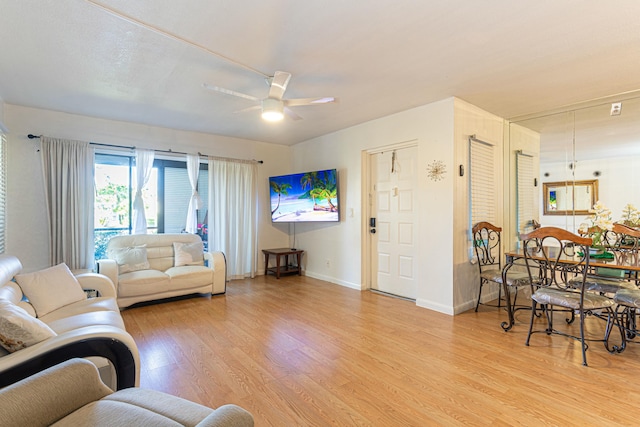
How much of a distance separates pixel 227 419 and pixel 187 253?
3938 mm

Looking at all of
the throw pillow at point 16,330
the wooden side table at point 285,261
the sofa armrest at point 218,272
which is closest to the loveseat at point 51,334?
the throw pillow at point 16,330

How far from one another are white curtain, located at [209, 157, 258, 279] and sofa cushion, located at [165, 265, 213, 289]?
0.90 metres

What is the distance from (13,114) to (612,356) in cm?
695

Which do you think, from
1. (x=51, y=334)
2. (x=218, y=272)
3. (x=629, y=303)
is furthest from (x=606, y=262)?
(x=218, y=272)

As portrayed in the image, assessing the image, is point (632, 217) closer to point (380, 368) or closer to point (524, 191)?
point (524, 191)

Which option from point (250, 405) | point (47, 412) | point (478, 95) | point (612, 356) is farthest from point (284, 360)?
point (478, 95)

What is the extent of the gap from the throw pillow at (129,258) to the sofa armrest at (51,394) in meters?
3.08

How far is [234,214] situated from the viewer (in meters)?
5.45

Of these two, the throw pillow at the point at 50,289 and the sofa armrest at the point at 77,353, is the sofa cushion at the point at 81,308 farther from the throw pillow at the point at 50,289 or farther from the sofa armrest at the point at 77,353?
the sofa armrest at the point at 77,353

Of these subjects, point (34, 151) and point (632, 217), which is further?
point (34, 151)

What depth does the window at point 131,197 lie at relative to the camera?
4.60 meters

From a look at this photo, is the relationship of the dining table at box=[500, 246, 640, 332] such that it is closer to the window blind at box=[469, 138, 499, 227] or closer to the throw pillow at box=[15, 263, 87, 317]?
the window blind at box=[469, 138, 499, 227]

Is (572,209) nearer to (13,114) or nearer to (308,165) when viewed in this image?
(308,165)

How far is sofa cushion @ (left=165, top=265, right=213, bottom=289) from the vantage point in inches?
162
